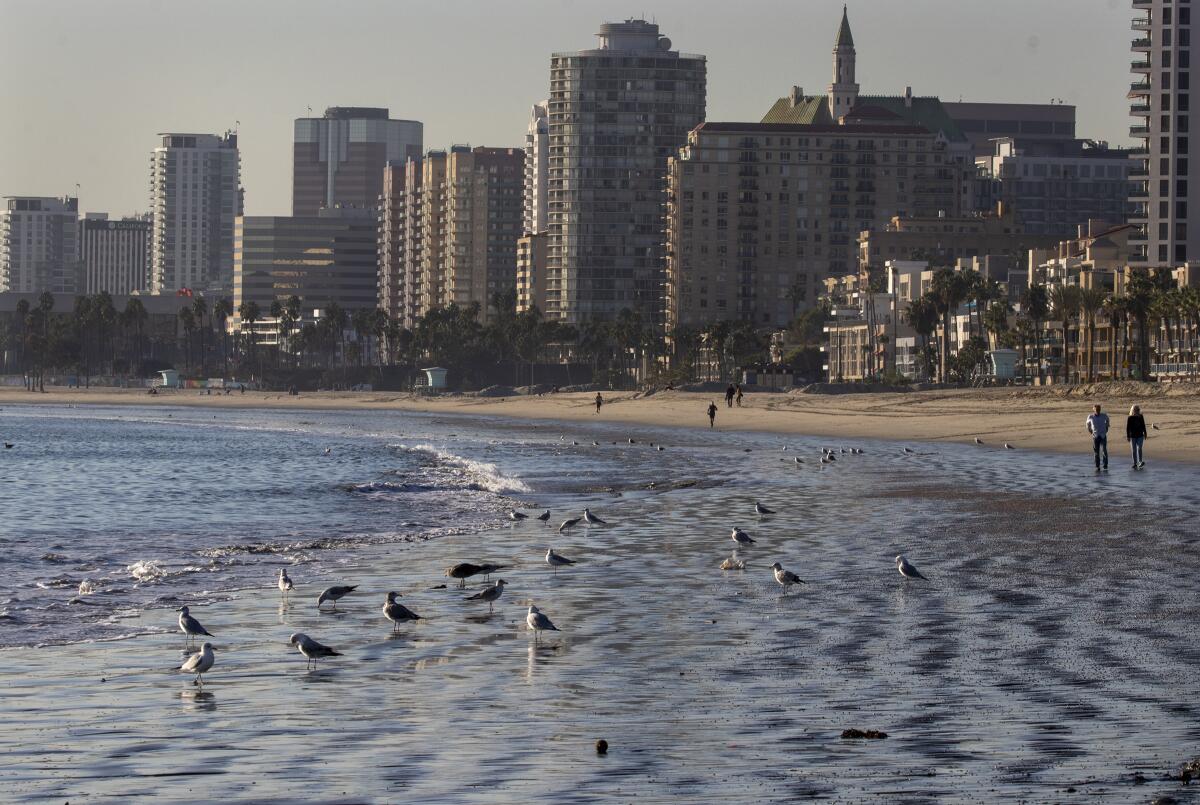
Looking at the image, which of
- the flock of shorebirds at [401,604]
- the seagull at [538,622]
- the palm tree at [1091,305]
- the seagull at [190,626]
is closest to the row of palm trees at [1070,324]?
the palm tree at [1091,305]

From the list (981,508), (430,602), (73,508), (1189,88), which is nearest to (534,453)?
(73,508)

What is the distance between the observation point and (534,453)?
73.6m

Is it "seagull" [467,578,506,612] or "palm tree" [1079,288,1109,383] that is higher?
"palm tree" [1079,288,1109,383]

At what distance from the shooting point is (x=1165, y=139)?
169m

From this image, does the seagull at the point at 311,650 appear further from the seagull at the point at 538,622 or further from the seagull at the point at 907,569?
the seagull at the point at 907,569

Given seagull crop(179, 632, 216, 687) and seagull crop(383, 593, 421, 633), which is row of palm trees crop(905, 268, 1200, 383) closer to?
seagull crop(383, 593, 421, 633)

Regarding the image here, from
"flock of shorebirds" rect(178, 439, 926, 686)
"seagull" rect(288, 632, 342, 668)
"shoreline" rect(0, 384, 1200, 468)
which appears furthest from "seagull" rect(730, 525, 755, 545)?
"shoreline" rect(0, 384, 1200, 468)

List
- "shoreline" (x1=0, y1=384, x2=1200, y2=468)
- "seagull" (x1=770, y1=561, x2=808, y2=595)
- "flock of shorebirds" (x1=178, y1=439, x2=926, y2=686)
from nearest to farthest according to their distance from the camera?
"flock of shorebirds" (x1=178, y1=439, x2=926, y2=686), "seagull" (x1=770, y1=561, x2=808, y2=595), "shoreline" (x1=0, y1=384, x2=1200, y2=468)

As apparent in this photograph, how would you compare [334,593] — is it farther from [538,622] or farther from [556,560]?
[556,560]

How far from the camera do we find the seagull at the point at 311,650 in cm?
1672

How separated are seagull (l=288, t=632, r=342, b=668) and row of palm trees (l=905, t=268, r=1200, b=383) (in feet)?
371

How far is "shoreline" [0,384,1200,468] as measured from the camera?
68.8m

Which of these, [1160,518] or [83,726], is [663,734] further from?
[1160,518]

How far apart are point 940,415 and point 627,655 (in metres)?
83.3
